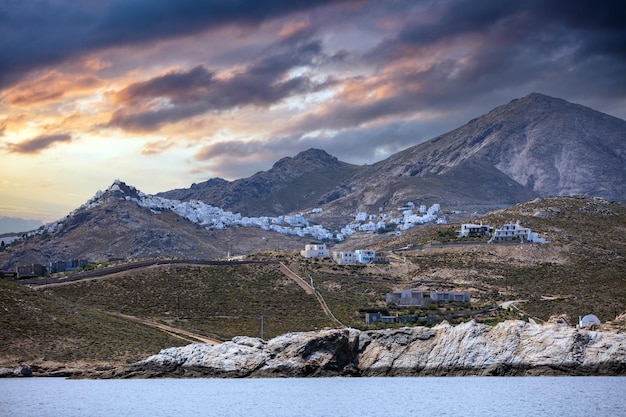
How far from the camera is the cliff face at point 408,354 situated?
7481cm

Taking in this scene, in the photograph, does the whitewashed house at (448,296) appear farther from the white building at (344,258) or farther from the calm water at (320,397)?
the calm water at (320,397)

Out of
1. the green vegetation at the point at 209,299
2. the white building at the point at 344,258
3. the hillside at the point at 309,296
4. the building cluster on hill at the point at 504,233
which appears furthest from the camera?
the white building at the point at 344,258

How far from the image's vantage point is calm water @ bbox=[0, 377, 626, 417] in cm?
5800

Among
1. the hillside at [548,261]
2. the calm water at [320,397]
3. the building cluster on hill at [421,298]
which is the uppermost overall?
the hillside at [548,261]

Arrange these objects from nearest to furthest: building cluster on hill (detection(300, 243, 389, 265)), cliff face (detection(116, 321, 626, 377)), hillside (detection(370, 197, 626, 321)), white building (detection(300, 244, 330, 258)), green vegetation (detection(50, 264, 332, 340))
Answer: cliff face (detection(116, 321, 626, 377)) < green vegetation (detection(50, 264, 332, 340)) < hillside (detection(370, 197, 626, 321)) < building cluster on hill (detection(300, 243, 389, 265)) < white building (detection(300, 244, 330, 258))

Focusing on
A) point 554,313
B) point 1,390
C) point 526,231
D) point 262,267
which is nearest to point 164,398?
point 1,390

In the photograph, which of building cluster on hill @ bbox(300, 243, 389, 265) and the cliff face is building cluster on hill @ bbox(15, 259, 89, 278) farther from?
the cliff face

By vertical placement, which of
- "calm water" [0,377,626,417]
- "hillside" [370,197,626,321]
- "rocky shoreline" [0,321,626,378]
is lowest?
"calm water" [0,377,626,417]

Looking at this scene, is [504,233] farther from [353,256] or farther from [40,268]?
[40,268]

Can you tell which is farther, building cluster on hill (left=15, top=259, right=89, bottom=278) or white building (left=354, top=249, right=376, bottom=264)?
white building (left=354, top=249, right=376, bottom=264)

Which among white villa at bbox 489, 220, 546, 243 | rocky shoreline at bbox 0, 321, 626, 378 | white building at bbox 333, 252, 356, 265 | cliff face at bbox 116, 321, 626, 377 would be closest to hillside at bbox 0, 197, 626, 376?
white villa at bbox 489, 220, 546, 243

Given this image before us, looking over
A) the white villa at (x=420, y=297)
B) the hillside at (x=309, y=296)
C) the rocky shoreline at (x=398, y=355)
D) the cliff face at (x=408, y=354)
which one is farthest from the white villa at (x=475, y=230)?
the cliff face at (x=408, y=354)

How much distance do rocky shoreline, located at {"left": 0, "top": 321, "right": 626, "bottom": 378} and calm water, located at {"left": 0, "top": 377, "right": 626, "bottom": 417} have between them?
138 centimetres

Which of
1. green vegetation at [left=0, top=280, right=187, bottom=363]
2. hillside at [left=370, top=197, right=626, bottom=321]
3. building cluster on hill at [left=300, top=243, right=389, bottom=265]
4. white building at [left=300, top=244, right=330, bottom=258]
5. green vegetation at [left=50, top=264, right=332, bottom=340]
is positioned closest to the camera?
green vegetation at [left=0, top=280, right=187, bottom=363]
